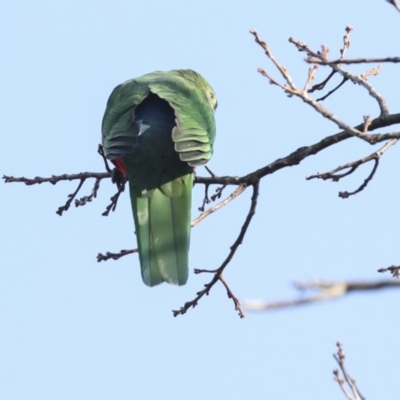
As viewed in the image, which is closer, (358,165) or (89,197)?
(358,165)

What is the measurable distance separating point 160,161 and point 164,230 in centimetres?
53

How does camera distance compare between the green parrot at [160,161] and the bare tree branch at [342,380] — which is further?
the green parrot at [160,161]

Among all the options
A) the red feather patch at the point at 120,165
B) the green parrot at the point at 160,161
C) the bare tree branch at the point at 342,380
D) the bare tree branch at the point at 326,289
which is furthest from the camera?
the red feather patch at the point at 120,165

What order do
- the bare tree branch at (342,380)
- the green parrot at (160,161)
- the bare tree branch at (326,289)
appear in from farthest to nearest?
1. the green parrot at (160,161)
2. the bare tree branch at (342,380)
3. the bare tree branch at (326,289)

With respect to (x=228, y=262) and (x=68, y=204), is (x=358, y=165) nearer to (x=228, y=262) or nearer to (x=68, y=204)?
(x=228, y=262)

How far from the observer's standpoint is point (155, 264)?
4832mm

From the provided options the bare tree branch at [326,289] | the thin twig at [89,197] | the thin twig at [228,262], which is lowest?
the bare tree branch at [326,289]

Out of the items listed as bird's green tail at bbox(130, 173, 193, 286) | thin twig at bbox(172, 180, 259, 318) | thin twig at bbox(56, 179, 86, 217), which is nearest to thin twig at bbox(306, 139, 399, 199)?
thin twig at bbox(172, 180, 259, 318)

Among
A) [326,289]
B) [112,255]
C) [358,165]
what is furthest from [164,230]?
[326,289]

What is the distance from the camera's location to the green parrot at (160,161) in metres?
4.89

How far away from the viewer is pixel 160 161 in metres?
5.26

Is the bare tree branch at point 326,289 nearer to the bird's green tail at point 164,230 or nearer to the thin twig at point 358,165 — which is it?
the thin twig at point 358,165

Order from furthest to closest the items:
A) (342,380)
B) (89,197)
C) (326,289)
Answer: (89,197)
(342,380)
(326,289)

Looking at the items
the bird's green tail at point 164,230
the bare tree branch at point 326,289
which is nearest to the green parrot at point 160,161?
the bird's green tail at point 164,230
